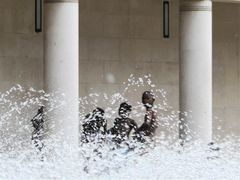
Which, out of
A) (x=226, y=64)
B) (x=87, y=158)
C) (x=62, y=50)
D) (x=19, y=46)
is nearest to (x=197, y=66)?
(x=62, y=50)

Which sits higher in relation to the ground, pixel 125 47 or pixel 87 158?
pixel 125 47

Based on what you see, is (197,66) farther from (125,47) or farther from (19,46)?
(19,46)

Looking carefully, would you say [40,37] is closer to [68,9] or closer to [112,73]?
Result: [112,73]

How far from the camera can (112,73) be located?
1869 cm

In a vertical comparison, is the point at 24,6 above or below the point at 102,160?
above

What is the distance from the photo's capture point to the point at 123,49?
61.9 feet

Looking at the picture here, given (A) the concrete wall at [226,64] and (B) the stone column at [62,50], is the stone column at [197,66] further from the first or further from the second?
(A) the concrete wall at [226,64]

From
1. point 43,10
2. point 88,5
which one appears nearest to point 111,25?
point 88,5

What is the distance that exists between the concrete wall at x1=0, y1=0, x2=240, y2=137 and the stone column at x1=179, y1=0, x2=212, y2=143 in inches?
102

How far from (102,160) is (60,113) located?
153 inches

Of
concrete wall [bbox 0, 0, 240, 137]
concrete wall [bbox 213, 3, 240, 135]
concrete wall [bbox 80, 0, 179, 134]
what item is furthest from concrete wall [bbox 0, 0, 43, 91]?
concrete wall [bbox 213, 3, 240, 135]

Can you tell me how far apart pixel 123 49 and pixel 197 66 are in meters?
2.93

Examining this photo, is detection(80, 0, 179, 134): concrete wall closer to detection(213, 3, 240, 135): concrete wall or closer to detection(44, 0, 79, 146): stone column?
detection(213, 3, 240, 135): concrete wall

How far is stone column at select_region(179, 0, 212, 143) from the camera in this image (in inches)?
637
